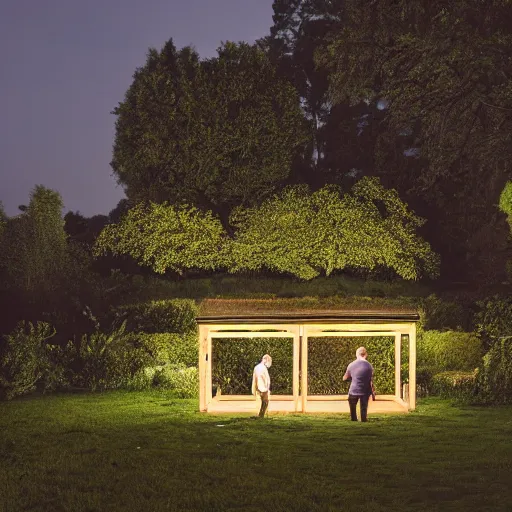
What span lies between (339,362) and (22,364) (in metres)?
6.75

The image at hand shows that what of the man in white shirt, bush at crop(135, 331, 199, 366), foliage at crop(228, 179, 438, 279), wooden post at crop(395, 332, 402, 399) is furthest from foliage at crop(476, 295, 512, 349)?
foliage at crop(228, 179, 438, 279)

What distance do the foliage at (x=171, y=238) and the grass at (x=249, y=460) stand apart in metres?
14.0

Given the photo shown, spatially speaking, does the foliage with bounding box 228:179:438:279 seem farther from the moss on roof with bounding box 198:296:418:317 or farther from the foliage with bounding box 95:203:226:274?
the moss on roof with bounding box 198:296:418:317

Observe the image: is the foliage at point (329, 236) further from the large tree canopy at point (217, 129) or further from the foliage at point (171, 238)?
the large tree canopy at point (217, 129)

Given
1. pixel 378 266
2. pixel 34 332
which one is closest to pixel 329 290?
pixel 378 266

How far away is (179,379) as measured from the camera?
20.9m

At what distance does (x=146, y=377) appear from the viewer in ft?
70.3

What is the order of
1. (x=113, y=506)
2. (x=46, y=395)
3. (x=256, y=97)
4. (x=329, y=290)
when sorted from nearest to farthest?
1. (x=113, y=506)
2. (x=46, y=395)
3. (x=329, y=290)
4. (x=256, y=97)

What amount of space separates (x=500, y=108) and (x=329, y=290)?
34.3 ft

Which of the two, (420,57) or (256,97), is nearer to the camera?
(420,57)

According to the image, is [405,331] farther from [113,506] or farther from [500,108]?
[113,506]

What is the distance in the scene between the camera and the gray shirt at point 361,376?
16266 mm

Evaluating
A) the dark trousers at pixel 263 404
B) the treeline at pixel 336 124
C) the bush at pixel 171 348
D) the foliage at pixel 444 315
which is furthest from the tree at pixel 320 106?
the dark trousers at pixel 263 404

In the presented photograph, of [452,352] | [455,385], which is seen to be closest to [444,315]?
[452,352]
